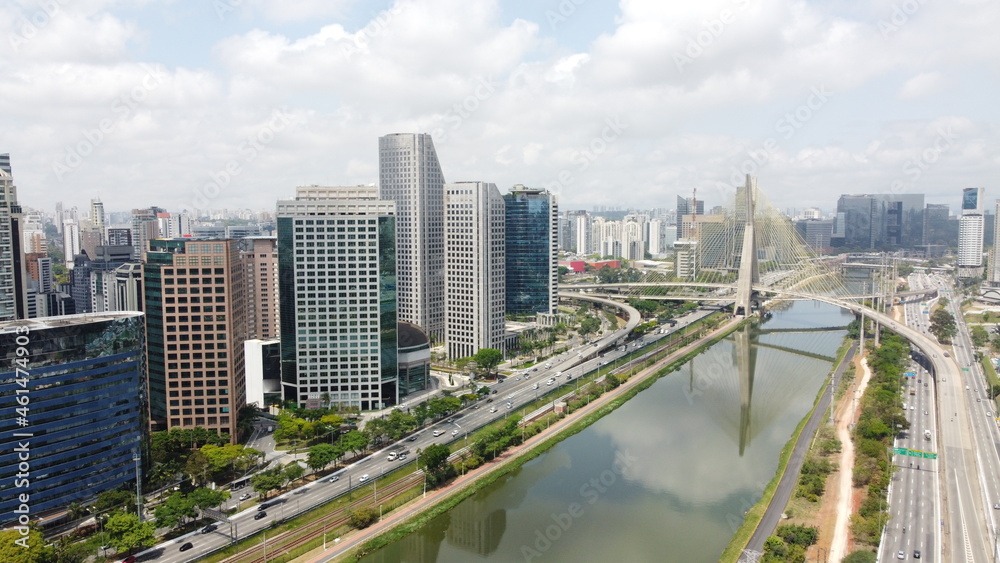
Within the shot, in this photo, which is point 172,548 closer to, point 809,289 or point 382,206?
point 382,206

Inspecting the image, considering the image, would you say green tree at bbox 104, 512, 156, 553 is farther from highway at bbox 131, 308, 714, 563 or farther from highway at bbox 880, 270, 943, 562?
highway at bbox 880, 270, 943, 562

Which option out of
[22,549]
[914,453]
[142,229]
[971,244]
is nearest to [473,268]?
[914,453]

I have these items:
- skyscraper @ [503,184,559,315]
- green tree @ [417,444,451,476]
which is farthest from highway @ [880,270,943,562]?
skyscraper @ [503,184,559,315]

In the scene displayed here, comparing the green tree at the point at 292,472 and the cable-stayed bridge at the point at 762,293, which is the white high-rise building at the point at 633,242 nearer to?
the cable-stayed bridge at the point at 762,293

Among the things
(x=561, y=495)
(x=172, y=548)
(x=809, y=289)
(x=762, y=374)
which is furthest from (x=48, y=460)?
(x=809, y=289)

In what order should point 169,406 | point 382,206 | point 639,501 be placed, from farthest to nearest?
point 382,206 → point 169,406 → point 639,501
